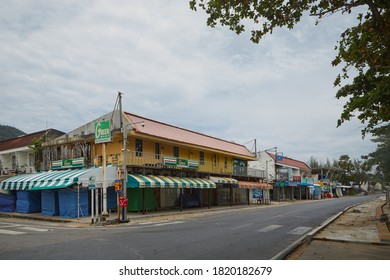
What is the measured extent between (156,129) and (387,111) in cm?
2209

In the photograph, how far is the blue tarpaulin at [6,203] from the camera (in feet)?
93.7

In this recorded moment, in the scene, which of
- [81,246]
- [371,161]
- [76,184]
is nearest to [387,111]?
[81,246]

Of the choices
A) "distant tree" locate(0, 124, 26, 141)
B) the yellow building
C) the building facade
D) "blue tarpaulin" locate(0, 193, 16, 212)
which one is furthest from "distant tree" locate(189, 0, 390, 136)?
"distant tree" locate(0, 124, 26, 141)

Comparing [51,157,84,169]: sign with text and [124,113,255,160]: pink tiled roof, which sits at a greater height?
[124,113,255,160]: pink tiled roof

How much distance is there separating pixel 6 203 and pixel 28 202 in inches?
101

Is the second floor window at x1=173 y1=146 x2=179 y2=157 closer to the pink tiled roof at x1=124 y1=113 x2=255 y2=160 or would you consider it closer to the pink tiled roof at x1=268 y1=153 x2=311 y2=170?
the pink tiled roof at x1=124 y1=113 x2=255 y2=160

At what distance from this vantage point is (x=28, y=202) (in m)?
27.6

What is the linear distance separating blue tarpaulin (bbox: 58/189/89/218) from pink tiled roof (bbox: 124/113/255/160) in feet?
21.1

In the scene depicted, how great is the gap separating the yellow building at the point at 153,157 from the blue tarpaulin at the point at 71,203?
3.07 meters

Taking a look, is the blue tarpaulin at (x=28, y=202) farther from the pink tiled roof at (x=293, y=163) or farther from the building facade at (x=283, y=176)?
the pink tiled roof at (x=293, y=163)

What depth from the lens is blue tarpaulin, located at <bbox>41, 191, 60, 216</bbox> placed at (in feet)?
83.8

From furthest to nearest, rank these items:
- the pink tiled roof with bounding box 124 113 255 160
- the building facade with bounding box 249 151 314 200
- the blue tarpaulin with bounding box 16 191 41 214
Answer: the building facade with bounding box 249 151 314 200 → the pink tiled roof with bounding box 124 113 255 160 → the blue tarpaulin with bounding box 16 191 41 214

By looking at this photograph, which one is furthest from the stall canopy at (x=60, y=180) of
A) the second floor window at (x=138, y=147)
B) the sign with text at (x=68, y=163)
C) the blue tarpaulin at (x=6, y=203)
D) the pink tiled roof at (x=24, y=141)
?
the pink tiled roof at (x=24, y=141)

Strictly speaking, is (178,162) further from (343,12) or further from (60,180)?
(343,12)
